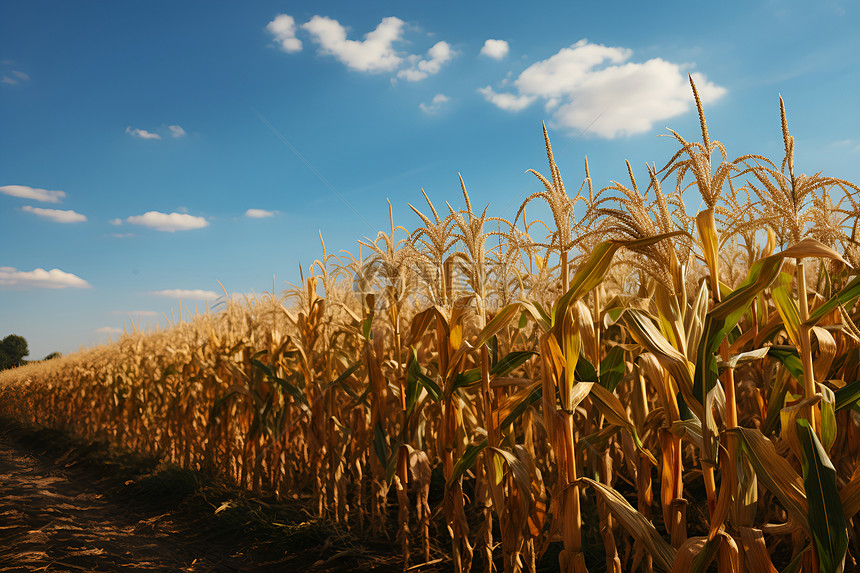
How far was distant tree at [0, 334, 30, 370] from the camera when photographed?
1502 inches

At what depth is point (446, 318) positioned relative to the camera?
250 cm

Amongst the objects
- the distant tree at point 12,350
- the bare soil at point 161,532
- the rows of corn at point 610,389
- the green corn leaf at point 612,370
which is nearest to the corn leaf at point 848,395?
the rows of corn at point 610,389

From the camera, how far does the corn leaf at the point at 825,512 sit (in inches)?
55.8

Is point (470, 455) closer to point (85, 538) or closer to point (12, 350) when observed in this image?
point (85, 538)

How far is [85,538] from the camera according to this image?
3.98m

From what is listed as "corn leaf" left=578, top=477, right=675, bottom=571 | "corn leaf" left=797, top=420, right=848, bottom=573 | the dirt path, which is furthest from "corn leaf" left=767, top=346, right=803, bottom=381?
the dirt path

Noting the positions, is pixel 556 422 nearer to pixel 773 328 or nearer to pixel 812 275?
pixel 773 328

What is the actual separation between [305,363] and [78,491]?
4.34 metres

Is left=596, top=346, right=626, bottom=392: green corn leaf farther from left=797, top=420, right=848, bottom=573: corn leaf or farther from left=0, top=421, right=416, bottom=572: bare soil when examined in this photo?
left=0, top=421, right=416, bottom=572: bare soil

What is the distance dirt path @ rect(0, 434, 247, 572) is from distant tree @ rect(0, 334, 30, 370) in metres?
42.1

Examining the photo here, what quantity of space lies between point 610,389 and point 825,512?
83 cm

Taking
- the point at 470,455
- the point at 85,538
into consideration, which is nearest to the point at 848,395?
the point at 470,455

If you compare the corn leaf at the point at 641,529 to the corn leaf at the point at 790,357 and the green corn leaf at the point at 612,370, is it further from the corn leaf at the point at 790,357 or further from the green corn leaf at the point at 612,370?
the corn leaf at the point at 790,357

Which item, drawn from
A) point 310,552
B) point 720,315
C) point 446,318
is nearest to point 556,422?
point 720,315
